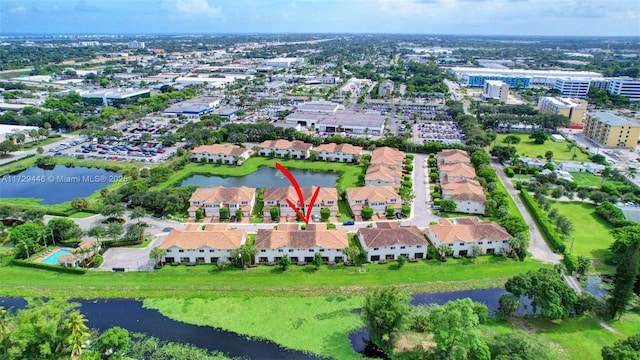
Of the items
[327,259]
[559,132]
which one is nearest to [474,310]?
[327,259]

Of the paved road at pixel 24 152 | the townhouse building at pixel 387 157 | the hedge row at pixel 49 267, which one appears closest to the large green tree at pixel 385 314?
the hedge row at pixel 49 267

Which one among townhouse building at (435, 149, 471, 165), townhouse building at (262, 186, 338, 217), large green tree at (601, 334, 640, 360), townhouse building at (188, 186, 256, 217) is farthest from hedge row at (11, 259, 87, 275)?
townhouse building at (435, 149, 471, 165)

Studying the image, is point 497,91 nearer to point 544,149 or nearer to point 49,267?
point 544,149

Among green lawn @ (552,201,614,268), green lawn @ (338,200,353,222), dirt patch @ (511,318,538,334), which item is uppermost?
green lawn @ (552,201,614,268)

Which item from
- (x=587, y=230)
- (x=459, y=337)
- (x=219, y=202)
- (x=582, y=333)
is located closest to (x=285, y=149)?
(x=219, y=202)

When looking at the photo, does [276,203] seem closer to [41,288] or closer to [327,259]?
[327,259]

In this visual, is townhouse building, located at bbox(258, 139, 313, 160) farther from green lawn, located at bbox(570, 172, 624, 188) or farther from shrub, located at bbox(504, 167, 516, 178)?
green lawn, located at bbox(570, 172, 624, 188)
